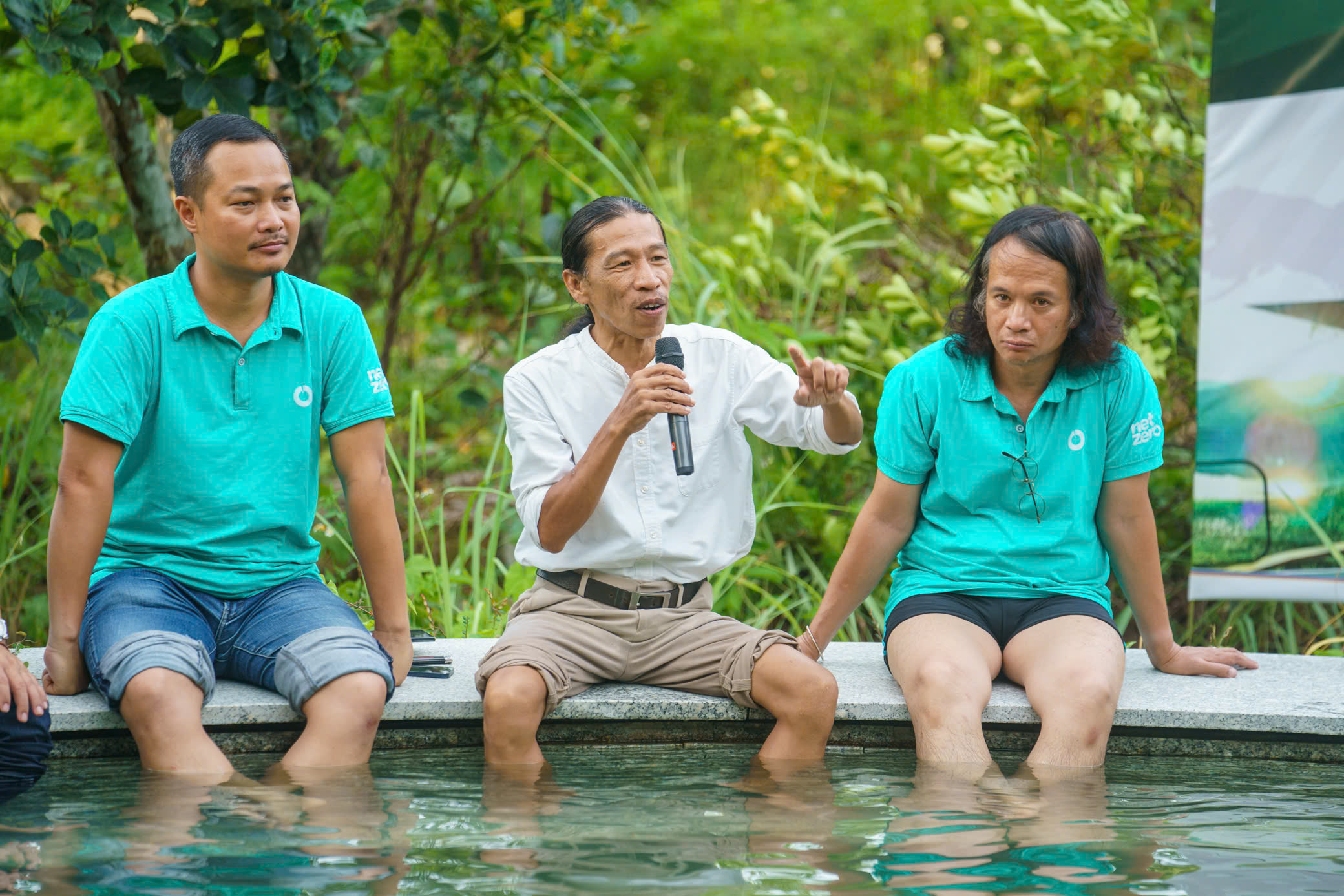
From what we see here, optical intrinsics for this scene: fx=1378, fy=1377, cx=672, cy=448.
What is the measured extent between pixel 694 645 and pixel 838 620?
0.40m

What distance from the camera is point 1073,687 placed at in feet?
10.1

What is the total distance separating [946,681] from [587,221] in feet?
4.58

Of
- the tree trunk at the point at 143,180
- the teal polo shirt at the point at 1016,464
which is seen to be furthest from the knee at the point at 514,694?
the tree trunk at the point at 143,180

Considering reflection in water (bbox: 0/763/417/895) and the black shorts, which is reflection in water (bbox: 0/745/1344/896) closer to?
reflection in water (bbox: 0/763/417/895)

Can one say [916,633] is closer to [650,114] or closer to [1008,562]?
[1008,562]

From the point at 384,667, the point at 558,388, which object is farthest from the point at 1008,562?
the point at 384,667

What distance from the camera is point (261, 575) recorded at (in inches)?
130

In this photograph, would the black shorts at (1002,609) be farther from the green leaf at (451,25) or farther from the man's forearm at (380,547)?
the green leaf at (451,25)

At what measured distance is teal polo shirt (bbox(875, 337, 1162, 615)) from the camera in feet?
11.1

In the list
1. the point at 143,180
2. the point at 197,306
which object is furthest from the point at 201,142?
the point at 143,180

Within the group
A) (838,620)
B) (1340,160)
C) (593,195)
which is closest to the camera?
(838,620)

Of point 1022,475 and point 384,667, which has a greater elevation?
point 1022,475

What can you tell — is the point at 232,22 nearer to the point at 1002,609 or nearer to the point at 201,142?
the point at 201,142

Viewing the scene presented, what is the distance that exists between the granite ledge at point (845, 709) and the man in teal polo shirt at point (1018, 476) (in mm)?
100
